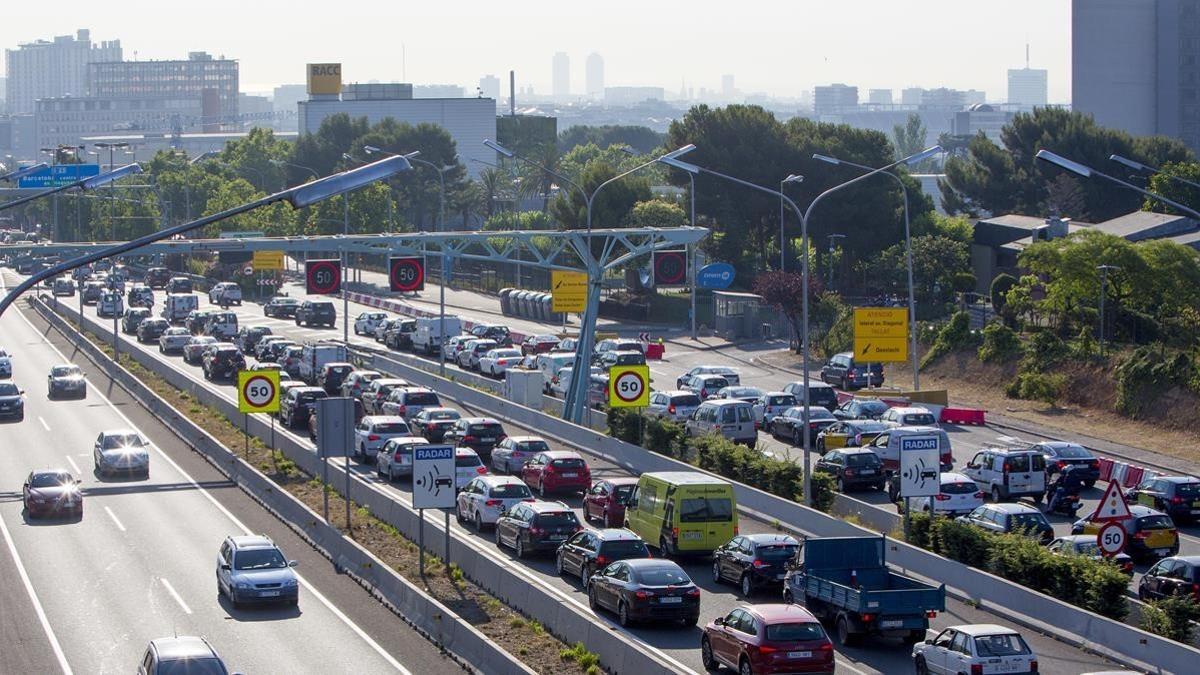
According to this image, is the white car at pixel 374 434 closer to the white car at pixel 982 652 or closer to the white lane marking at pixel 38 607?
the white lane marking at pixel 38 607

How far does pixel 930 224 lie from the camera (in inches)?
3871

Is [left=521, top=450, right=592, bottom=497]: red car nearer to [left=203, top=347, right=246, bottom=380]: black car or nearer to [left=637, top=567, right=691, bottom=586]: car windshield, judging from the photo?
[left=637, top=567, right=691, bottom=586]: car windshield

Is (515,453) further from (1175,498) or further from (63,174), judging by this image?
(63,174)

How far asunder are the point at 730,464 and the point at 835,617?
1430 centimetres

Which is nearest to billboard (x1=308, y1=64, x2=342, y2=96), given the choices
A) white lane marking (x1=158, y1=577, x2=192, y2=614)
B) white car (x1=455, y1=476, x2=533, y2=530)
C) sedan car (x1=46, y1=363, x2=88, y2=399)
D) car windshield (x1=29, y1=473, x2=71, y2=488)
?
sedan car (x1=46, y1=363, x2=88, y2=399)

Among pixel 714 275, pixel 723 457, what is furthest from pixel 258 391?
pixel 714 275

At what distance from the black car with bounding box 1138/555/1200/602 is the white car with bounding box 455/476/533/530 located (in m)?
13.8

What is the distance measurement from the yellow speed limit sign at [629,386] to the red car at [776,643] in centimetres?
2201

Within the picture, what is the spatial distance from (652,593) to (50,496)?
63.2ft

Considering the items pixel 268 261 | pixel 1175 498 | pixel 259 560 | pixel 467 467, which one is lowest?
pixel 1175 498

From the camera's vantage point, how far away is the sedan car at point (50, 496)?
40938 mm

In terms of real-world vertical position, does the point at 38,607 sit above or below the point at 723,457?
below

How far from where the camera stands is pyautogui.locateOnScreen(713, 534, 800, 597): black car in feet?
102

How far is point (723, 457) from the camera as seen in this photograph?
42.6 metres
